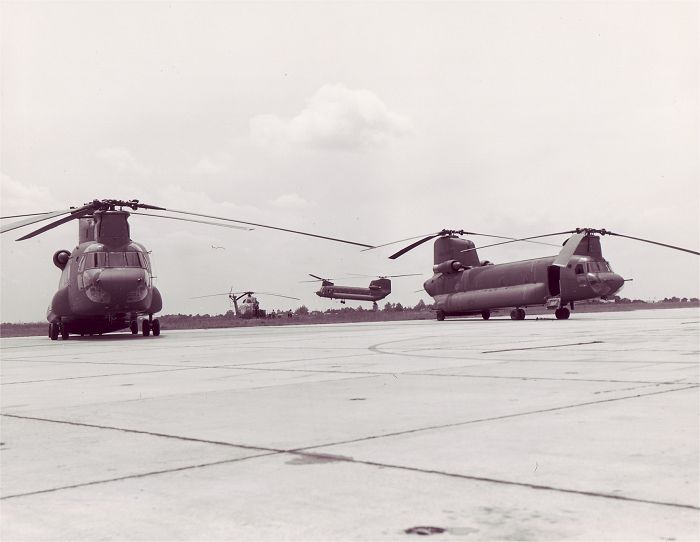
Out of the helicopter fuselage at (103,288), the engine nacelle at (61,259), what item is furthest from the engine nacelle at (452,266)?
the engine nacelle at (61,259)

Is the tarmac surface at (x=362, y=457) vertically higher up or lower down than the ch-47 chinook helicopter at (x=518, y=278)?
lower down

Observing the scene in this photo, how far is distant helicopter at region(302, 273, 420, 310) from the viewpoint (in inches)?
3132

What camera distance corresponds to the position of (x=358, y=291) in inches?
3211

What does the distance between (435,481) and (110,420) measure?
143 inches

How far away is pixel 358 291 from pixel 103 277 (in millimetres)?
56334

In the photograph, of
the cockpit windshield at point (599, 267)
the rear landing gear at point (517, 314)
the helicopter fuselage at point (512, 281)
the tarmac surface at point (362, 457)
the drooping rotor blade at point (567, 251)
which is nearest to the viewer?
the tarmac surface at point (362, 457)

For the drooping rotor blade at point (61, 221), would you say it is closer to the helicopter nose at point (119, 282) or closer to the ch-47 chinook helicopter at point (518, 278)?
the helicopter nose at point (119, 282)

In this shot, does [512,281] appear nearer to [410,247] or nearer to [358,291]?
[410,247]

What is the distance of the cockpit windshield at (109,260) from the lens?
87.9 ft

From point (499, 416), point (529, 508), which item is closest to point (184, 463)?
point (529, 508)

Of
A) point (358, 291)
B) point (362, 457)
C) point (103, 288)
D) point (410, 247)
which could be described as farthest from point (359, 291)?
point (362, 457)

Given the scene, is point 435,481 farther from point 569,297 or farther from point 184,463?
point 569,297

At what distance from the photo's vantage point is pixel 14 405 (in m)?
7.93

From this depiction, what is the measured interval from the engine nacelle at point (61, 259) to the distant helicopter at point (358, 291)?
4810 centimetres
